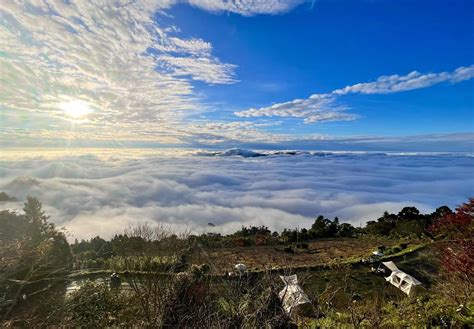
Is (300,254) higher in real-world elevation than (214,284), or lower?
lower

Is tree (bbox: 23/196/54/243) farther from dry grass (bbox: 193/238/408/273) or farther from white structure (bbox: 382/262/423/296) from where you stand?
white structure (bbox: 382/262/423/296)

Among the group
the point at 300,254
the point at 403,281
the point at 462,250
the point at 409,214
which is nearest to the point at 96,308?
the point at 462,250

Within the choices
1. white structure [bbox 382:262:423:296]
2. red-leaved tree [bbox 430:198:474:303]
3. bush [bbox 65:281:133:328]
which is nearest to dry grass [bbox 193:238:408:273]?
white structure [bbox 382:262:423:296]

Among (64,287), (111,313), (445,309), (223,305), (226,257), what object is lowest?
(226,257)

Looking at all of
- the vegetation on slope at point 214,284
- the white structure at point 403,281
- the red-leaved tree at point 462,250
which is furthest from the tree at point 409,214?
the red-leaved tree at point 462,250

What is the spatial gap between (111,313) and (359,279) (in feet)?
54.6

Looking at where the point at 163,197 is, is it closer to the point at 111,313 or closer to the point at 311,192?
the point at 311,192

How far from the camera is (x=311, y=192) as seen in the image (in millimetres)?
111688

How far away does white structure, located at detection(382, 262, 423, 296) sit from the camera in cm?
1816

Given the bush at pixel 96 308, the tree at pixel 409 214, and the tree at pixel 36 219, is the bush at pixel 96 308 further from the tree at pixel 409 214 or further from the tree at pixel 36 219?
the tree at pixel 409 214

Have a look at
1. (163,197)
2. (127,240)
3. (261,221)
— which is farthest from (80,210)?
(127,240)

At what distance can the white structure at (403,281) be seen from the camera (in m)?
18.2

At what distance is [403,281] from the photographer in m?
19.4

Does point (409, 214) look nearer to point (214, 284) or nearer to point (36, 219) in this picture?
point (214, 284)
